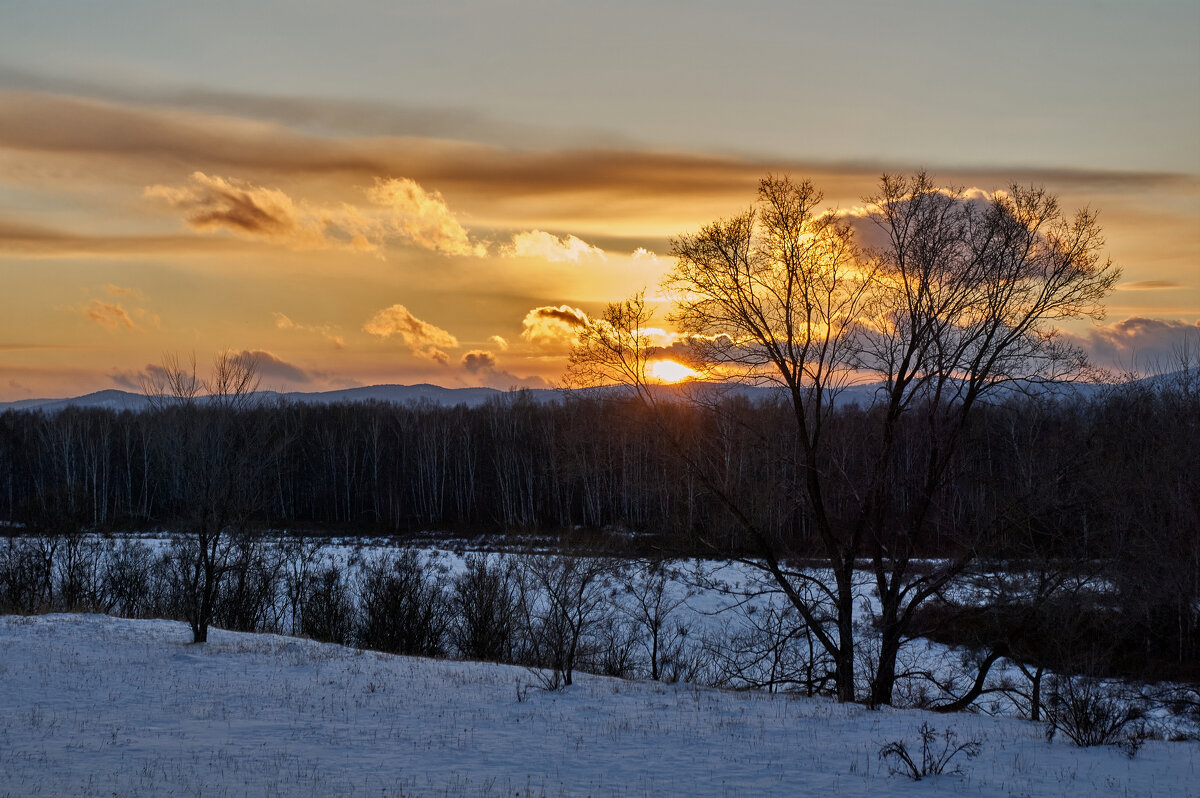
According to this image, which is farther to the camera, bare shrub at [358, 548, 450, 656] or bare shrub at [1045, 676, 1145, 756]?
bare shrub at [358, 548, 450, 656]

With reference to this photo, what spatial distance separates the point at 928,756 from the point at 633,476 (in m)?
66.3

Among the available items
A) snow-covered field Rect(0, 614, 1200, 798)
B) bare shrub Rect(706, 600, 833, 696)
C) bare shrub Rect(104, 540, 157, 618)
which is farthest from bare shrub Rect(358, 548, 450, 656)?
snow-covered field Rect(0, 614, 1200, 798)

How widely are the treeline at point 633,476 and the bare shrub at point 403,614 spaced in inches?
291

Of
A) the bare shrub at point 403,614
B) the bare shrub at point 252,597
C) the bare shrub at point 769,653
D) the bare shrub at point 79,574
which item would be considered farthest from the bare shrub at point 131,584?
the bare shrub at point 769,653

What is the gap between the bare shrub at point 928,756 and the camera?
12320mm

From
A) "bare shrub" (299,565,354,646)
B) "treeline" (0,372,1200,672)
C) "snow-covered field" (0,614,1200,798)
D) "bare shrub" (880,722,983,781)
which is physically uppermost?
"treeline" (0,372,1200,672)

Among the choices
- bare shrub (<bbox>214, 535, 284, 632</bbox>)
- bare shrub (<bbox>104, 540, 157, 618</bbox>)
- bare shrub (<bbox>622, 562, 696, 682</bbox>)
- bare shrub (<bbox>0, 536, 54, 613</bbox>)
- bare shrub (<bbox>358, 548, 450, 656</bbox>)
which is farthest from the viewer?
bare shrub (<bbox>104, 540, 157, 618</bbox>)

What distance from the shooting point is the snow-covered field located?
1164 cm

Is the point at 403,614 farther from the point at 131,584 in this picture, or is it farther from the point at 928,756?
the point at 928,756

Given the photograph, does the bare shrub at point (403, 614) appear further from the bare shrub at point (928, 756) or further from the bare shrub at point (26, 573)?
the bare shrub at point (928, 756)

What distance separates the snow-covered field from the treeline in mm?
4926

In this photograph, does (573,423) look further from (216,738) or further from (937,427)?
(216,738)

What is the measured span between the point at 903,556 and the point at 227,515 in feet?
62.9

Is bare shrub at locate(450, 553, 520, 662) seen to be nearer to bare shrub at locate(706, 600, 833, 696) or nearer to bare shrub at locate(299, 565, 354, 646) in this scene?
bare shrub at locate(299, 565, 354, 646)
